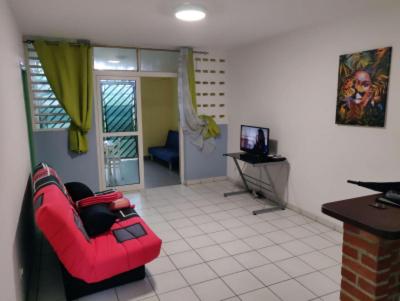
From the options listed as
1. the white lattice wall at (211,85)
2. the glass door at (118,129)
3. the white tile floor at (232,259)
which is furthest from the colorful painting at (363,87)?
the glass door at (118,129)

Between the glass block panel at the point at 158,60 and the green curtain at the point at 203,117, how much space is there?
30 cm

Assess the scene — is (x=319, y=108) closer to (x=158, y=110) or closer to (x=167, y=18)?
(x=167, y=18)

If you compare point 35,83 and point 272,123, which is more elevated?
point 35,83

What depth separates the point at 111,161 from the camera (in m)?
5.04

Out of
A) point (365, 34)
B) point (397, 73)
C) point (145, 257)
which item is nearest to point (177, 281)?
point (145, 257)

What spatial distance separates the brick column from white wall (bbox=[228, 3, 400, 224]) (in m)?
1.58

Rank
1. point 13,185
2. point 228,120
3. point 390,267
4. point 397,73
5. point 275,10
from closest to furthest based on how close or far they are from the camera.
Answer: point 390,267 < point 13,185 < point 397,73 < point 275,10 < point 228,120

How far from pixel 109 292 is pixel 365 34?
11.0ft

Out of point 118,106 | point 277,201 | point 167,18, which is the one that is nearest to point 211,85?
point 118,106

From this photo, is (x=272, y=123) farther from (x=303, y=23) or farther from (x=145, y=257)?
(x=145, y=257)

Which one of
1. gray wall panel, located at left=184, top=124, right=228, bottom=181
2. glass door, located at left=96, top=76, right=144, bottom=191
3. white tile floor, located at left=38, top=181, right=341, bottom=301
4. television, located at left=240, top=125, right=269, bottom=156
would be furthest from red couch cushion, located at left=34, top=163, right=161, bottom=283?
gray wall panel, located at left=184, top=124, right=228, bottom=181

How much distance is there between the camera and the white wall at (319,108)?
9.20ft

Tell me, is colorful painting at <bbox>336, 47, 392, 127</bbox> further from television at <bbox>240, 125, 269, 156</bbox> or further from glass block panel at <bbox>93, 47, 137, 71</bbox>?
glass block panel at <bbox>93, 47, 137, 71</bbox>

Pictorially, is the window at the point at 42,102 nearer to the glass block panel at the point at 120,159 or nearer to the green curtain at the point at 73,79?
the green curtain at the point at 73,79
